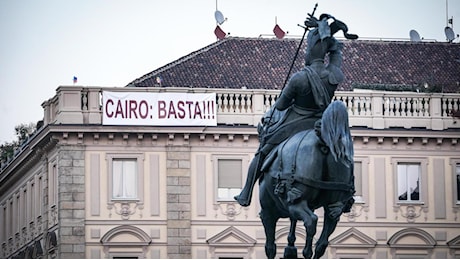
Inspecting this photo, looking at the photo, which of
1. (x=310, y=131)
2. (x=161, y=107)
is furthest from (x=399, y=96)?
(x=310, y=131)

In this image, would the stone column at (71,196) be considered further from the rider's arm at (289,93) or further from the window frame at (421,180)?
the rider's arm at (289,93)

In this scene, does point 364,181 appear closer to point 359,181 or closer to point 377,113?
point 359,181

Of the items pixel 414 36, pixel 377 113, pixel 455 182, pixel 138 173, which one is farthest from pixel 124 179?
pixel 414 36

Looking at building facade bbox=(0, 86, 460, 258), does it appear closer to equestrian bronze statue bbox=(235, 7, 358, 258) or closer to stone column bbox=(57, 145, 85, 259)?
stone column bbox=(57, 145, 85, 259)

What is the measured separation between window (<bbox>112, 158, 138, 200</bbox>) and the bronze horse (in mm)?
48949

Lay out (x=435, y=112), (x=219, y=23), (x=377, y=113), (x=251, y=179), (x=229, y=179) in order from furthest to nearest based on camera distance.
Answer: (x=219, y=23), (x=435, y=112), (x=377, y=113), (x=229, y=179), (x=251, y=179)

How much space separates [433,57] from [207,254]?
53.1ft

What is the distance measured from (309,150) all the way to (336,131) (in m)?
0.62

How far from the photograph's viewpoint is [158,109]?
77125 mm

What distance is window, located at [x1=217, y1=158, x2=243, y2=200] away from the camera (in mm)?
77250

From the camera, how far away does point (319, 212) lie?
241 feet

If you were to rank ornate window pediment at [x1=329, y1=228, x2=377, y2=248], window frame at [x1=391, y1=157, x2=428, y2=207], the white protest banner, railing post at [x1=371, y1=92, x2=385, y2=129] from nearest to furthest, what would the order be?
the white protest banner
ornate window pediment at [x1=329, y1=228, x2=377, y2=248]
window frame at [x1=391, y1=157, x2=428, y2=207]
railing post at [x1=371, y1=92, x2=385, y2=129]

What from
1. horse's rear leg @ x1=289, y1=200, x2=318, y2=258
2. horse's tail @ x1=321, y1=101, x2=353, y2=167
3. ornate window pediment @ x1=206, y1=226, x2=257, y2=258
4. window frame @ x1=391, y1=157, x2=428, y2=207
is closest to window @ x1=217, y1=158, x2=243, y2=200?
ornate window pediment @ x1=206, y1=226, x2=257, y2=258

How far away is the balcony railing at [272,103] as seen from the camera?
7700 centimetres
